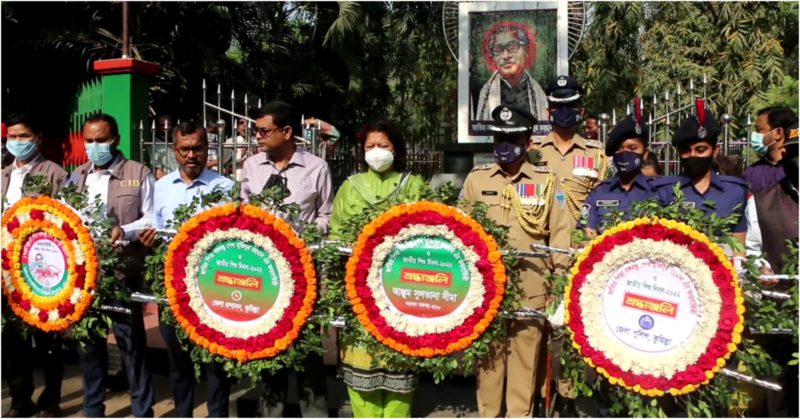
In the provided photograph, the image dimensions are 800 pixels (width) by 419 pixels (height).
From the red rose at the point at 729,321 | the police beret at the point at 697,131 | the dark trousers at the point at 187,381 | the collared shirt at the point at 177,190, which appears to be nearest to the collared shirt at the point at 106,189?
the collared shirt at the point at 177,190

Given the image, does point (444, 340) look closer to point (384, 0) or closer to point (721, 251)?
point (721, 251)

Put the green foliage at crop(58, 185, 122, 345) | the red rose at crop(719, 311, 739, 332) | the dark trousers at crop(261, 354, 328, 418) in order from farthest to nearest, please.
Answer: the dark trousers at crop(261, 354, 328, 418)
the green foliage at crop(58, 185, 122, 345)
the red rose at crop(719, 311, 739, 332)

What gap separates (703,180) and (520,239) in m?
0.93

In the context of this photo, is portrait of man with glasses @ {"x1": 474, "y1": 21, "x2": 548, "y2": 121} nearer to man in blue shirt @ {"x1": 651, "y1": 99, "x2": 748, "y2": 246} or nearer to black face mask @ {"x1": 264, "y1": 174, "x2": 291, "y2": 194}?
black face mask @ {"x1": 264, "y1": 174, "x2": 291, "y2": 194}

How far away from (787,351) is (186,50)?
12.4 m

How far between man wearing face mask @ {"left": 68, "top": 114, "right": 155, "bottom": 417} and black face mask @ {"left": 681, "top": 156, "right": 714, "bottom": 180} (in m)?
2.84

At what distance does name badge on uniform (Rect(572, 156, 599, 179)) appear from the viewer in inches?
170

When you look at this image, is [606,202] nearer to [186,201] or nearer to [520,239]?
[520,239]

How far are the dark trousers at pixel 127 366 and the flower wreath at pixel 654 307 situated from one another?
92.9 inches

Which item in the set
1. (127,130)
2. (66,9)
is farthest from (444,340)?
(66,9)

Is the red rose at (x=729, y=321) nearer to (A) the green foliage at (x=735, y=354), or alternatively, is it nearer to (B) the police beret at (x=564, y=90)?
(A) the green foliage at (x=735, y=354)

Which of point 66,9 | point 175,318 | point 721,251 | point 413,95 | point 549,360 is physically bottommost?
point 549,360

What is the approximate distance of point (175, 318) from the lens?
3676mm

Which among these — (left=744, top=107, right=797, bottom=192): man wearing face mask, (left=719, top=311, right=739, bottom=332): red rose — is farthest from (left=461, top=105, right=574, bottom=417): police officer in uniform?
(left=744, top=107, right=797, bottom=192): man wearing face mask
